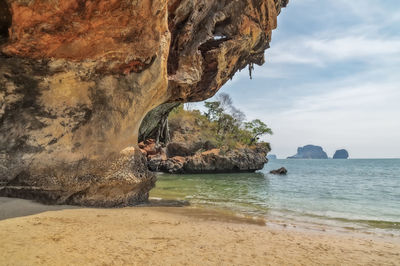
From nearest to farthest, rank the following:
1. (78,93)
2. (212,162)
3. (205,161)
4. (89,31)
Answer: (89,31) < (78,93) < (205,161) < (212,162)

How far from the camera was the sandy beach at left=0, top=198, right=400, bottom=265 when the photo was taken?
3.36 metres

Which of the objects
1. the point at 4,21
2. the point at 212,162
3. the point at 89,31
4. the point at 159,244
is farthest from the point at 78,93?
the point at 212,162

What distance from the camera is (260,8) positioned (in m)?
14.6

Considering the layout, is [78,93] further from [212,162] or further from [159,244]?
[212,162]

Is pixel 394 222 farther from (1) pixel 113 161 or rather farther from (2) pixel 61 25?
(2) pixel 61 25

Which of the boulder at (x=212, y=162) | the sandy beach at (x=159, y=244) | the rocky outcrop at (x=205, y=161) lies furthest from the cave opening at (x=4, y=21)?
the boulder at (x=212, y=162)

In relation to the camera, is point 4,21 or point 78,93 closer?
point 4,21

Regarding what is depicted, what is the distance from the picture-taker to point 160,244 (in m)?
4.08

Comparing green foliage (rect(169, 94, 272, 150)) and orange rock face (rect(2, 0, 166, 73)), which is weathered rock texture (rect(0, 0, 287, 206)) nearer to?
orange rock face (rect(2, 0, 166, 73))

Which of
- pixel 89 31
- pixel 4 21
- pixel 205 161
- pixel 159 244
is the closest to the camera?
pixel 159 244

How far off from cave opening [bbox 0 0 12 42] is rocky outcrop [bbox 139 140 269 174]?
1127 inches

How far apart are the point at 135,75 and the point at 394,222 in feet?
30.8

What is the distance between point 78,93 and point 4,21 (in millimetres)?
2402

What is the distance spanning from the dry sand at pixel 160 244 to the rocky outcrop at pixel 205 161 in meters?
30.1
